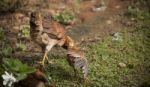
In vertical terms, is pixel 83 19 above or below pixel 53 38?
below

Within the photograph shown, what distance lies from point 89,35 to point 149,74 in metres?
1.39

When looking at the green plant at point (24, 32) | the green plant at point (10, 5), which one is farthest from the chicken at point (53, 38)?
the green plant at point (10, 5)

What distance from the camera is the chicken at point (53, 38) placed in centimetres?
494

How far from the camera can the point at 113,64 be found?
557 cm

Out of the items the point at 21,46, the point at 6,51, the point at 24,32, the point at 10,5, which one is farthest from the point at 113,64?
the point at 10,5

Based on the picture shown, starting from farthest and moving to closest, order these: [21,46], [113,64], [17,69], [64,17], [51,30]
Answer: [64,17], [21,46], [113,64], [51,30], [17,69]

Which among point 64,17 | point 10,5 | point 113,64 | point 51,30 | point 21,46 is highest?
point 51,30

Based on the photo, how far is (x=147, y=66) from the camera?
5.48m

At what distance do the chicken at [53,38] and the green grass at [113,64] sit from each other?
0.28 metres

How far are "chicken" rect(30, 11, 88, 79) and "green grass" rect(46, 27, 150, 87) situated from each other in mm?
278

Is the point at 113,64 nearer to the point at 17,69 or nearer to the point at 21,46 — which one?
the point at 21,46

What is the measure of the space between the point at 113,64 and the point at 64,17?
1457 mm

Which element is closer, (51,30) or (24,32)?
(51,30)

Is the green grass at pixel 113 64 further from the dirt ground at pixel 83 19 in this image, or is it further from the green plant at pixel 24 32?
the green plant at pixel 24 32
